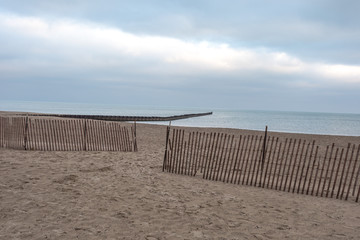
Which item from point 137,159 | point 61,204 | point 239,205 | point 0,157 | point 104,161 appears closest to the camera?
point 61,204

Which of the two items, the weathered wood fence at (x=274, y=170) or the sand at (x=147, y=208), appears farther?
the weathered wood fence at (x=274, y=170)

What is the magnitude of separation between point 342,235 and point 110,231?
3445mm

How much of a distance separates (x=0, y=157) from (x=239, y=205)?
7074 millimetres

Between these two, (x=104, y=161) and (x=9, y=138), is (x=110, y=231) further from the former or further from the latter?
(x=9, y=138)

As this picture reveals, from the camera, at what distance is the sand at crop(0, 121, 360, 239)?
437 cm

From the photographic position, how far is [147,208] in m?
5.34

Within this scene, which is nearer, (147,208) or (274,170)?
(147,208)

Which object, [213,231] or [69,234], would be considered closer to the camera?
[69,234]

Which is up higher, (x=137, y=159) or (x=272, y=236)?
(x=272, y=236)

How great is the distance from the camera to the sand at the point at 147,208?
4.37 meters

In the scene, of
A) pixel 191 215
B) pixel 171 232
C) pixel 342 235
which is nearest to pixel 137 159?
pixel 191 215

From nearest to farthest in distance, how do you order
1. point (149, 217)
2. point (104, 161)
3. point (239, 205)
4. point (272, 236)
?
point (272, 236)
point (149, 217)
point (239, 205)
point (104, 161)

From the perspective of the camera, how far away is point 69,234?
4.10 m

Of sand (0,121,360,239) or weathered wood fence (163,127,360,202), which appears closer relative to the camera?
sand (0,121,360,239)
